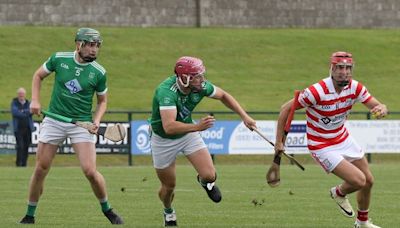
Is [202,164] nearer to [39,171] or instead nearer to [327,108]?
[327,108]

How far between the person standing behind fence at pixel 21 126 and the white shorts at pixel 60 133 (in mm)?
13922

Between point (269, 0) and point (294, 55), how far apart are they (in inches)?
92.0

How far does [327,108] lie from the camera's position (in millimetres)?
12562

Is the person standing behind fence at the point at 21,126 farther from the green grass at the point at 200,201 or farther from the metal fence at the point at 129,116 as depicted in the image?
the green grass at the point at 200,201

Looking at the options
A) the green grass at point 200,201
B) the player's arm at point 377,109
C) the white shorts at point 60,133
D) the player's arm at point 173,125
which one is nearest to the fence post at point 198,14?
the green grass at point 200,201

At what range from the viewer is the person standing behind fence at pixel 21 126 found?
26719 millimetres

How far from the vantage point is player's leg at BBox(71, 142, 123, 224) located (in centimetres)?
1274

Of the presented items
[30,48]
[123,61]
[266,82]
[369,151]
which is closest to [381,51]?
[266,82]

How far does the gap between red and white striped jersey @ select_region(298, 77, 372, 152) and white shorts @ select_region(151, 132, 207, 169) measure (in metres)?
1.23

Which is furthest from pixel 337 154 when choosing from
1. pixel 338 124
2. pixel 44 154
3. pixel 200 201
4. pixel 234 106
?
pixel 200 201

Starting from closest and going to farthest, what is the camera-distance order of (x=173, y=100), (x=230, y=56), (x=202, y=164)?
(x=173, y=100), (x=202, y=164), (x=230, y=56)

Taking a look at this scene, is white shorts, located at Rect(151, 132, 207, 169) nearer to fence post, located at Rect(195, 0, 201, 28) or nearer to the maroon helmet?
the maroon helmet

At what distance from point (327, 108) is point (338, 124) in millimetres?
275

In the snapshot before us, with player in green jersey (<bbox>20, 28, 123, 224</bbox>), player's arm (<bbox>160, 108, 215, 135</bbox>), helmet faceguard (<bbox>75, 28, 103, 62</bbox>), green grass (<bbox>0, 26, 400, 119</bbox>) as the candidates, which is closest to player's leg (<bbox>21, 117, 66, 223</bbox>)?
player in green jersey (<bbox>20, 28, 123, 224</bbox>)
